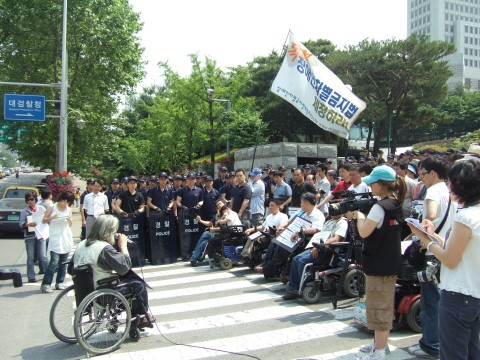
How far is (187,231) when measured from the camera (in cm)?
1163

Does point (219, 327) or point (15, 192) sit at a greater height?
point (15, 192)

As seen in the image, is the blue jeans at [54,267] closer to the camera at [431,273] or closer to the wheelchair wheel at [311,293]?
the wheelchair wheel at [311,293]

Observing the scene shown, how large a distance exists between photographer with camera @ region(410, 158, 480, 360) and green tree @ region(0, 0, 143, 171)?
28.6 metres

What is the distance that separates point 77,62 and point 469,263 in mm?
30944

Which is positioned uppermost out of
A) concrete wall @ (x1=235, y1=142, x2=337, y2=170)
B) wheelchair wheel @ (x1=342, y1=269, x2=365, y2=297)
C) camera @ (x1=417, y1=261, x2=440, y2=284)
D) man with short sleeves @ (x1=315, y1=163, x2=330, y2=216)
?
concrete wall @ (x1=235, y1=142, x2=337, y2=170)

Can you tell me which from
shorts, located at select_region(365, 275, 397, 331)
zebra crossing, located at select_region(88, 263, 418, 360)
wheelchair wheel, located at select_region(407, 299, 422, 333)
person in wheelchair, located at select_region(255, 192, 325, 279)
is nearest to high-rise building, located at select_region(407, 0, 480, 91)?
person in wheelchair, located at select_region(255, 192, 325, 279)

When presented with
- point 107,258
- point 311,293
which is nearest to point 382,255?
point 311,293

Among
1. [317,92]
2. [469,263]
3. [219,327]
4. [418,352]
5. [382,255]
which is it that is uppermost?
[317,92]

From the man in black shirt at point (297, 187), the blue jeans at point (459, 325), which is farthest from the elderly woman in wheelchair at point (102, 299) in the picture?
the man in black shirt at point (297, 187)

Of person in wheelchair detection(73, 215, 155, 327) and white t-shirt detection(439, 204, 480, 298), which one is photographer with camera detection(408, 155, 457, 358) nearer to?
white t-shirt detection(439, 204, 480, 298)

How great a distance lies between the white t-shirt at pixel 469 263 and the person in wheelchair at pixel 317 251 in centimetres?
395

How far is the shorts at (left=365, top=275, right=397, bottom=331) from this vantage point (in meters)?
4.84

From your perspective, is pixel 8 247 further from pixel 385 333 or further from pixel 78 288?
pixel 385 333

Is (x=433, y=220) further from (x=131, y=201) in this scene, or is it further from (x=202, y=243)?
(x=131, y=201)
